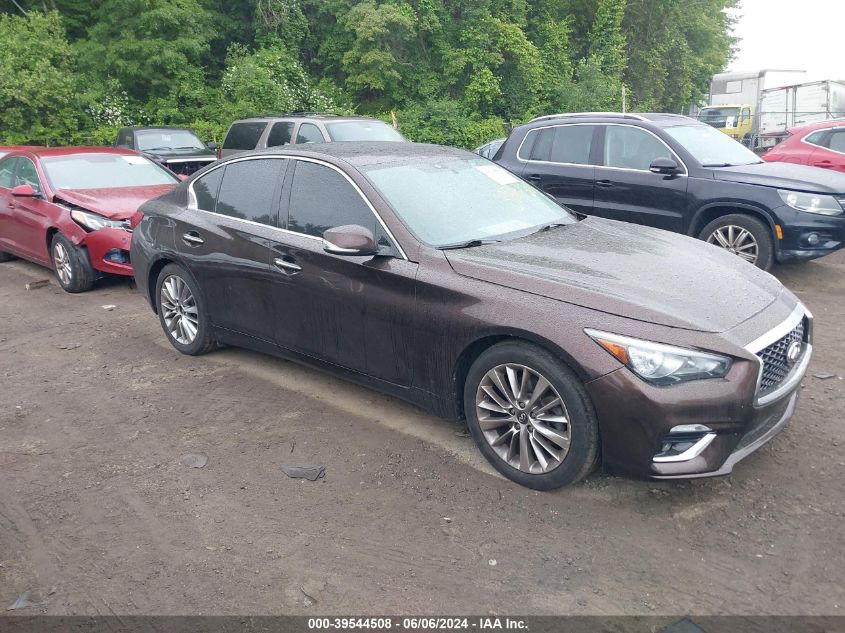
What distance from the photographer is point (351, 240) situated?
13.4 ft

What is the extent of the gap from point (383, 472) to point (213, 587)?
118cm

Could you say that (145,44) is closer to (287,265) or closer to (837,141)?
(837,141)

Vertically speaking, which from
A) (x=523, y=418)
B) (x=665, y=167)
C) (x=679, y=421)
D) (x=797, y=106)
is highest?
(x=797, y=106)

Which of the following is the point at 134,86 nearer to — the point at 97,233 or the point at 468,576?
the point at 97,233

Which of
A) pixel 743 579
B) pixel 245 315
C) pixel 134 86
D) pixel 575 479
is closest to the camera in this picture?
pixel 743 579

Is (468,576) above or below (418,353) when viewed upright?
below

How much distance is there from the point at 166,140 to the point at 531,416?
47.6 feet

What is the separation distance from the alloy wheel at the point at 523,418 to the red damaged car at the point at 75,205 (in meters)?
5.37

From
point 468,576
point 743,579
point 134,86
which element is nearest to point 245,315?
point 468,576

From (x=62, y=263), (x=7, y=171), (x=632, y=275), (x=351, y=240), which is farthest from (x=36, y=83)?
(x=632, y=275)

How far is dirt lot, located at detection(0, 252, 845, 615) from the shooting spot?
3037mm

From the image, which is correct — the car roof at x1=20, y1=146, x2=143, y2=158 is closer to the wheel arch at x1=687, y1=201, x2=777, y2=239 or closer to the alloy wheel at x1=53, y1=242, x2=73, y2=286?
the alloy wheel at x1=53, y1=242, x2=73, y2=286

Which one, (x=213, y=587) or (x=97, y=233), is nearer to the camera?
(x=213, y=587)

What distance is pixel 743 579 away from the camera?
3.06 m
